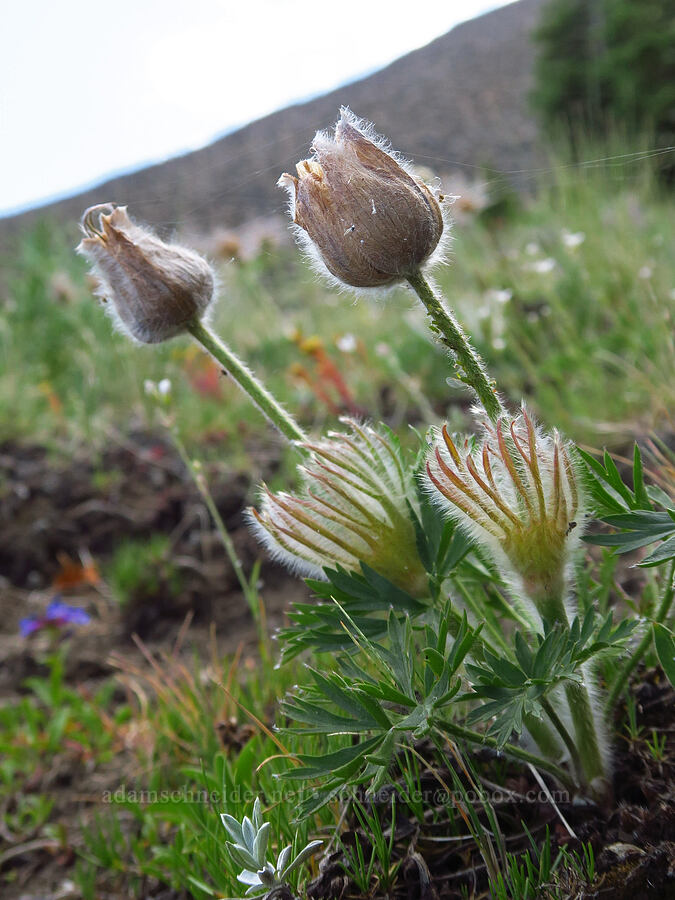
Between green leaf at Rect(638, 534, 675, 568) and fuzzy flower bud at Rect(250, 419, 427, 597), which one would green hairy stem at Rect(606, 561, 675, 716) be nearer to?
green leaf at Rect(638, 534, 675, 568)

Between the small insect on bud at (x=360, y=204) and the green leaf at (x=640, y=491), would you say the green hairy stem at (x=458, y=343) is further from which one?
the green leaf at (x=640, y=491)

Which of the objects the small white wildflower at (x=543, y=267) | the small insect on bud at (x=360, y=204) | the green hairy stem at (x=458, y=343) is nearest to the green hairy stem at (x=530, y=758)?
the green hairy stem at (x=458, y=343)

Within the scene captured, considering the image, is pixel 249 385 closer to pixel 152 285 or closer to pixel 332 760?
pixel 152 285

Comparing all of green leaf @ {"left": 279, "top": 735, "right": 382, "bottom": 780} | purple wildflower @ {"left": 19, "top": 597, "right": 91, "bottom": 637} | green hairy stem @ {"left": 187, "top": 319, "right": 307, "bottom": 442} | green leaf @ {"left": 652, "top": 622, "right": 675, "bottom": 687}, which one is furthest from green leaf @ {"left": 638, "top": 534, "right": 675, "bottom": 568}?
purple wildflower @ {"left": 19, "top": 597, "right": 91, "bottom": 637}

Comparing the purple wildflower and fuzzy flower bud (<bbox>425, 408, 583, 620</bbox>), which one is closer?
fuzzy flower bud (<bbox>425, 408, 583, 620</bbox>)

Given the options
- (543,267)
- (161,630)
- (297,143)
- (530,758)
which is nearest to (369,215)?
(297,143)

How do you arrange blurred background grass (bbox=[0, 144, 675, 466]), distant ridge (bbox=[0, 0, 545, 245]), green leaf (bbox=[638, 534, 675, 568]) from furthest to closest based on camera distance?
blurred background grass (bbox=[0, 144, 675, 466]) → distant ridge (bbox=[0, 0, 545, 245]) → green leaf (bbox=[638, 534, 675, 568])
